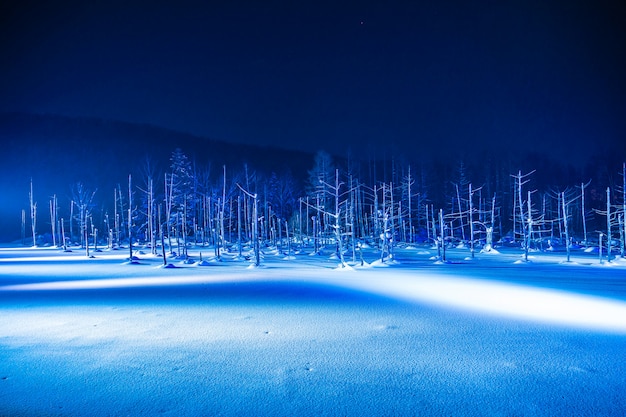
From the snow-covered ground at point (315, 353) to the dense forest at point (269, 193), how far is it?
1925 centimetres

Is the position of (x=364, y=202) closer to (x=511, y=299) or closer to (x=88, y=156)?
(x=511, y=299)

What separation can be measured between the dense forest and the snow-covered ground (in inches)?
758

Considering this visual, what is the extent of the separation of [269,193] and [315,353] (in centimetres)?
5069

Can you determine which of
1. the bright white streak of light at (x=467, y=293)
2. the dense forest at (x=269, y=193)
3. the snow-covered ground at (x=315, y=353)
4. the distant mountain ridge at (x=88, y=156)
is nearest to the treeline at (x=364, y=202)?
the dense forest at (x=269, y=193)

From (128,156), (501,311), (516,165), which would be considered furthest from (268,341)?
(128,156)

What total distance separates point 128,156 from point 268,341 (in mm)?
95462

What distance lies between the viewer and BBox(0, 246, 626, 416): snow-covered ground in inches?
149

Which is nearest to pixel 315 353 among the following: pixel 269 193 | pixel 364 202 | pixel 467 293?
pixel 467 293

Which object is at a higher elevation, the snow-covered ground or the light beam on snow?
the snow-covered ground

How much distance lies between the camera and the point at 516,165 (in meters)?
60.1

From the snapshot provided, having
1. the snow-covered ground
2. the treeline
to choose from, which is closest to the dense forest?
the treeline

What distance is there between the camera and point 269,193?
55.4 meters

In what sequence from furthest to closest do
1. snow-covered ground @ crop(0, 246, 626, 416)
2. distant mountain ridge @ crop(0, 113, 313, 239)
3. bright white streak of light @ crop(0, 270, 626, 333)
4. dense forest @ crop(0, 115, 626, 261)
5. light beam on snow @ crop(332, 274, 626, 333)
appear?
distant mountain ridge @ crop(0, 113, 313, 239)
dense forest @ crop(0, 115, 626, 261)
bright white streak of light @ crop(0, 270, 626, 333)
light beam on snow @ crop(332, 274, 626, 333)
snow-covered ground @ crop(0, 246, 626, 416)

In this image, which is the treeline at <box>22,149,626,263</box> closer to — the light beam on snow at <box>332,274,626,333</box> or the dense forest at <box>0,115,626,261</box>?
the dense forest at <box>0,115,626,261</box>
